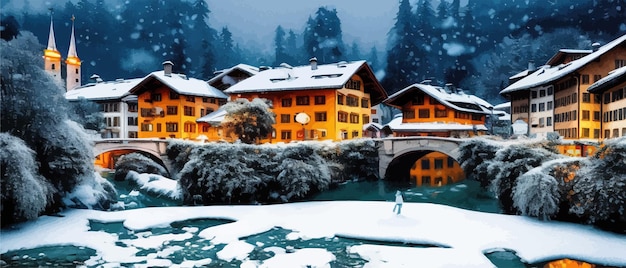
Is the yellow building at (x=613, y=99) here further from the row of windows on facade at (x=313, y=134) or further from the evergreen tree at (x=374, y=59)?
the evergreen tree at (x=374, y=59)

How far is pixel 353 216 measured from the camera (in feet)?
70.4

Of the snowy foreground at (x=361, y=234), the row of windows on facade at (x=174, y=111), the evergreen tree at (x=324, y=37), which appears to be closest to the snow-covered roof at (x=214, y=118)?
the row of windows on facade at (x=174, y=111)

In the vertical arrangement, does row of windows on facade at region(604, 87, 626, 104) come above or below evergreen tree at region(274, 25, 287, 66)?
below

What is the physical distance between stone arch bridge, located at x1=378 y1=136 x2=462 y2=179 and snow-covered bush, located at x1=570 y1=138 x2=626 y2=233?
13.6 meters

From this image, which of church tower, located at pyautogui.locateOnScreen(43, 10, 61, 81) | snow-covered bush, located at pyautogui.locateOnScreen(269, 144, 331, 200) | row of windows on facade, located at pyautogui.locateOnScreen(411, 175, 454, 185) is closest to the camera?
snow-covered bush, located at pyautogui.locateOnScreen(269, 144, 331, 200)

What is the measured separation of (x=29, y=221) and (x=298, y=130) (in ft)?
92.5

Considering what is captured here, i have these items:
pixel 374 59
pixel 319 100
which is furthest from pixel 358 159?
pixel 374 59

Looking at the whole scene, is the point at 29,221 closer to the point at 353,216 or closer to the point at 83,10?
the point at 353,216

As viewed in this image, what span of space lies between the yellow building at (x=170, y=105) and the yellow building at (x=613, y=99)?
132 feet

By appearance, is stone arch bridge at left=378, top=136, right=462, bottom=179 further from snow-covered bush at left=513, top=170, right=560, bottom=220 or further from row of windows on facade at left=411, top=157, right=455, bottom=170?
snow-covered bush at left=513, top=170, right=560, bottom=220

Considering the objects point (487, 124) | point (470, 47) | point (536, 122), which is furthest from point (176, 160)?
point (470, 47)

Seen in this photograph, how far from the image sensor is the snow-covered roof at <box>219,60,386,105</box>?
139 feet

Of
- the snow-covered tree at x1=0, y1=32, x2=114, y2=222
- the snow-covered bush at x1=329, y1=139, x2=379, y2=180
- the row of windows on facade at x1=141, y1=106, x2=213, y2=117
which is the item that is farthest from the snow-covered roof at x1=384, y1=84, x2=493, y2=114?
the snow-covered tree at x1=0, y1=32, x2=114, y2=222

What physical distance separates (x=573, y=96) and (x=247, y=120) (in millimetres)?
30151
